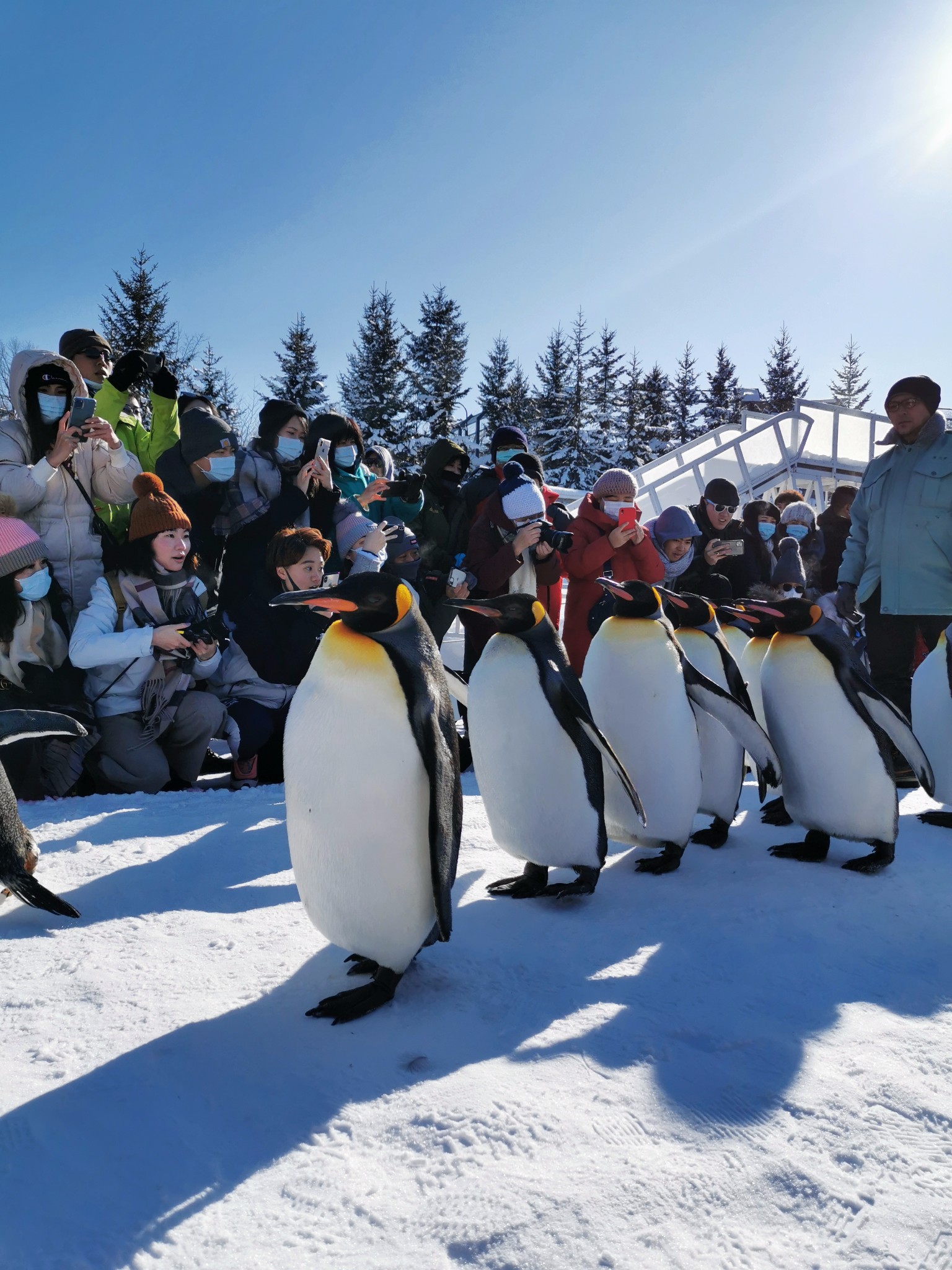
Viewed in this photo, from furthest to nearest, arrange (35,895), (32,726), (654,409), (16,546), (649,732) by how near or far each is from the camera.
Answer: (654,409)
(16,546)
(649,732)
(32,726)
(35,895)

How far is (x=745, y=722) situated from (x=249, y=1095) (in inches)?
68.4

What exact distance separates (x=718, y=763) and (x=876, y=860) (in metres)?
0.54

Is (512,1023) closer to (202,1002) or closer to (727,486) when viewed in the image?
(202,1002)

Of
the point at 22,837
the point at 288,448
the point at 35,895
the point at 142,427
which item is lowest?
the point at 35,895

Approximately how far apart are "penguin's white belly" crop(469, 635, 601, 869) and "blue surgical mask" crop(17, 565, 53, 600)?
1.84m

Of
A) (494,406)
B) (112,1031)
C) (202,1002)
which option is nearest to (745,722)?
(202,1002)

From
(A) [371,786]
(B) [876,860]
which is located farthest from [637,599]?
(A) [371,786]

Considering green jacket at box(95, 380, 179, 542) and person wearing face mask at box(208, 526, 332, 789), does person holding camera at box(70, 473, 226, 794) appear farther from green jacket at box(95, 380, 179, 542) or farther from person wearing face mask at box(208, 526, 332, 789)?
green jacket at box(95, 380, 179, 542)

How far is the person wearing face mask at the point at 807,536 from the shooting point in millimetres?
6258

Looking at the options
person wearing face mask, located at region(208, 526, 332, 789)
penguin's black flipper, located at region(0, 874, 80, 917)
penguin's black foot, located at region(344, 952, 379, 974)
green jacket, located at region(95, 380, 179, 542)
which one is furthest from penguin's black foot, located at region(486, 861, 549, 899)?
green jacket, located at region(95, 380, 179, 542)

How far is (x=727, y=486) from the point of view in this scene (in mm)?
5059

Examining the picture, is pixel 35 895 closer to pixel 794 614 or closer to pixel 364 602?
pixel 364 602

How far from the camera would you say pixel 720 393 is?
3797cm

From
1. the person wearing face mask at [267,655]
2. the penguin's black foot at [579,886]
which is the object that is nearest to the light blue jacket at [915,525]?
the penguin's black foot at [579,886]
